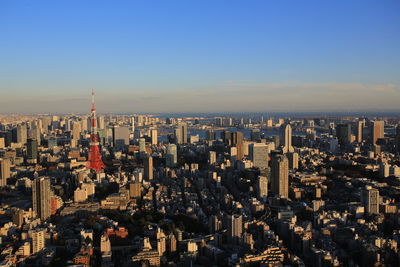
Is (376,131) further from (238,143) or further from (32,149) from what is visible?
(32,149)

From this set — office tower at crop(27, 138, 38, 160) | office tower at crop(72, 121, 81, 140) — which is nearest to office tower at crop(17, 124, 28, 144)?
office tower at crop(72, 121, 81, 140)

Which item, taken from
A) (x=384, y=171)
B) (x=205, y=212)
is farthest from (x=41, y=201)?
(x=384, y=171)

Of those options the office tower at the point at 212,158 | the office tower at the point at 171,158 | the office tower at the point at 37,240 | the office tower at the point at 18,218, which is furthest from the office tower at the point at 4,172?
the office tower at the point at 212,158

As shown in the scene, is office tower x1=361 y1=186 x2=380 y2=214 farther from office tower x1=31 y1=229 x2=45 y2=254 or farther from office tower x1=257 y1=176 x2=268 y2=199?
office tower x1=31 y1=229 x2=45 y2=254

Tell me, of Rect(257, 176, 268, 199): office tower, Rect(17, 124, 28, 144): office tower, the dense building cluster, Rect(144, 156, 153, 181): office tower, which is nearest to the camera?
the dense building cluster

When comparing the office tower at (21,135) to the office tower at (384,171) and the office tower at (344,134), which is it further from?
the office tower at (384,171)
